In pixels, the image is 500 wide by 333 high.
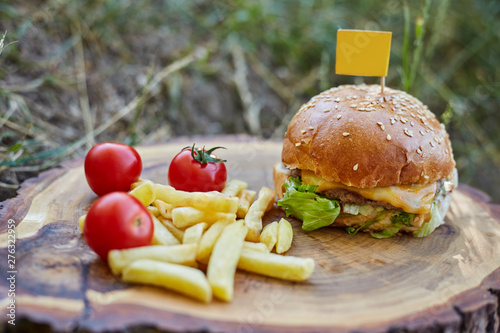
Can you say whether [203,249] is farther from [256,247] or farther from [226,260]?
[256,247]

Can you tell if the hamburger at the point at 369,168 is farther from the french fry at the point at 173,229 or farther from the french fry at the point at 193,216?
the french fry at the point at 173,229

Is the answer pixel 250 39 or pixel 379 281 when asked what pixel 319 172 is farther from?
pixel 250 39

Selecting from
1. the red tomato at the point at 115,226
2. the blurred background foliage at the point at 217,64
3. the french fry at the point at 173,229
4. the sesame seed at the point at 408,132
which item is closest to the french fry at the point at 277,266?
the french fry at the point at 173,229

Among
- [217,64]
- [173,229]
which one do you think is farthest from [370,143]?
[217,64]

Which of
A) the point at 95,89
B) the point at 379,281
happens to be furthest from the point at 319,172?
the point at 95,89

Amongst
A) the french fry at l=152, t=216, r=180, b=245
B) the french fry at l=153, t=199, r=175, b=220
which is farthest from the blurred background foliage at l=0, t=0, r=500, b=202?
the french fry at l=152, t=216, r=180, b=245

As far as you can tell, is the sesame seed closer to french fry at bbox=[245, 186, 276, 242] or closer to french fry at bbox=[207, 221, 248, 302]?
french fry at bbox=[245, 186, 276, 242]
